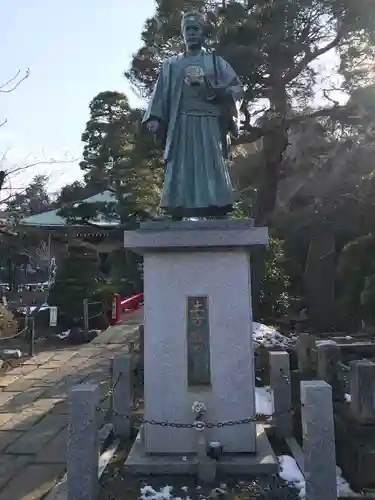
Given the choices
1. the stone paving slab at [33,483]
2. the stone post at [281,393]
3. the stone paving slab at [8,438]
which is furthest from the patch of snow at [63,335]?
the stone post at [281,393]

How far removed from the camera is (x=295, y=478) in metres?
4.21

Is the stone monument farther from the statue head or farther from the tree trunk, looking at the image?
the tree trunk

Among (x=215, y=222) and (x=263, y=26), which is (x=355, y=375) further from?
(x=263, y=26)

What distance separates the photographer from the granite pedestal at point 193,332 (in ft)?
14.8

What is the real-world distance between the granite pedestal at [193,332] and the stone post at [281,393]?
829mm

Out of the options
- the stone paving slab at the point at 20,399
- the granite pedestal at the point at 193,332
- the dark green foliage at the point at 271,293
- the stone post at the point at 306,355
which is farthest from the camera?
the dark green foliage at the point at 271,293

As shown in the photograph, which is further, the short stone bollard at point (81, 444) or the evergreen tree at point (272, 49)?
the evergreen tree at point (272, 49)

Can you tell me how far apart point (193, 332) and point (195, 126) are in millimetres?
2101

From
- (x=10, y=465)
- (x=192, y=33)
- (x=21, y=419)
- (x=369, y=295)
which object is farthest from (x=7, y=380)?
(x=369, y=295)

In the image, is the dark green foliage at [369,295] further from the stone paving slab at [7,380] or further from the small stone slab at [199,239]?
the stone paving slab at [7,380]

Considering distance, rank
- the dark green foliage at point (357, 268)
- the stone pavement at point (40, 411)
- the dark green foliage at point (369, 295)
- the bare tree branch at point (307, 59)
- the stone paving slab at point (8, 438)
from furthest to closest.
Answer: the dark green foliage at point (357, 268)
the bare tree branch at point (307, 59)
the dark green foliage at point (369, 295)
the stone paving slab at point (8, 438)
the stone pavement at point (40, 411)

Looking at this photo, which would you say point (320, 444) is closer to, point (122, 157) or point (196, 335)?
point (196, 335)

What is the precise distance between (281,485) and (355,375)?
175 cm

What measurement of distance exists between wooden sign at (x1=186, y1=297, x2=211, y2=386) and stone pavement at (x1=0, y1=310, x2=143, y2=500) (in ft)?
5.61
